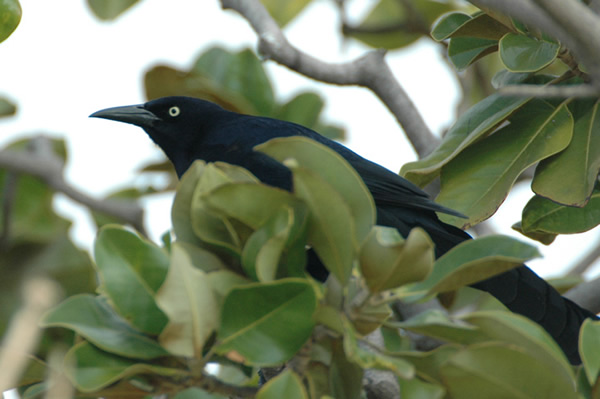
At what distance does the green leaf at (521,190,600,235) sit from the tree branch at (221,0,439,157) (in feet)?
2.68

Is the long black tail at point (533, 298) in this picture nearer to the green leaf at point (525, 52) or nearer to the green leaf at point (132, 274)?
the green leaf at point (525, 52)

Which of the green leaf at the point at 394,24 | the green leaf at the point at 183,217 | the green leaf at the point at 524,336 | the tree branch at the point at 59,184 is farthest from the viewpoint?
the green leaf at the point at 394,24

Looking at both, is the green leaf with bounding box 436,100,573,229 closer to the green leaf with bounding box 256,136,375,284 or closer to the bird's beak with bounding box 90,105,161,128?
the green leaf with bounding box 256,136,375,284

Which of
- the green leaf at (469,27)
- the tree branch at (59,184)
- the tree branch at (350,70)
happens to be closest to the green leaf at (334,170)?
the green leaf at (469,27)

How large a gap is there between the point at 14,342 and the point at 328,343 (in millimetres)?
1081

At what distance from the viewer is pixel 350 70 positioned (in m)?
3.69

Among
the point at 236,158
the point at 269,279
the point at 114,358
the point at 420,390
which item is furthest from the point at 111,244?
the point at 236,158

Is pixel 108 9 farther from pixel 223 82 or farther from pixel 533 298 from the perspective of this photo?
pixel 533 298

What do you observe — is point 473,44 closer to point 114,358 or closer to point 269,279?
point 269,279

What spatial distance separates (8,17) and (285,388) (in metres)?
1.70

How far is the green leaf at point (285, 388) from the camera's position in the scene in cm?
182

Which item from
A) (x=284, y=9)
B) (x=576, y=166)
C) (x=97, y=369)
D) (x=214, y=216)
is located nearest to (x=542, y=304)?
(x=576, y=166)

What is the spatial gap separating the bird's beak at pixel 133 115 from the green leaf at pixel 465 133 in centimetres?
186

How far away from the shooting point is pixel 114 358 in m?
1.99
